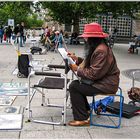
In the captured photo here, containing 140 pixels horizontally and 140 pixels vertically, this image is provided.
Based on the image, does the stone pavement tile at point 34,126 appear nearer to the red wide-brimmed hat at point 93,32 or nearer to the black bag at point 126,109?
the black bag at point 126,109

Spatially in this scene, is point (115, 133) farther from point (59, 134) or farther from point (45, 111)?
point (45, 111)

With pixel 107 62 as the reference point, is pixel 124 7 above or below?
above

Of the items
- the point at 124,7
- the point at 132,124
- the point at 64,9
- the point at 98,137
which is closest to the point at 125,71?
the point at 132,124

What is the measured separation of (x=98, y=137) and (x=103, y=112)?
48.2 inches

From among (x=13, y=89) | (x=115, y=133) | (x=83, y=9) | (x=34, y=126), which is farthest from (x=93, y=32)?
(x=83, y=9)

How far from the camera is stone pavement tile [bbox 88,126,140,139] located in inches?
192

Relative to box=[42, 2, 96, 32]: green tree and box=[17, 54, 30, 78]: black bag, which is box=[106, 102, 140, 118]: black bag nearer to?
box=[17, 54, 30, 78]: black bag

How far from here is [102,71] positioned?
505 centimetres

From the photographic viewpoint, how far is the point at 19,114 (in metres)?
5.77

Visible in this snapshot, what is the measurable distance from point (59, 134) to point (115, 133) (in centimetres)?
85

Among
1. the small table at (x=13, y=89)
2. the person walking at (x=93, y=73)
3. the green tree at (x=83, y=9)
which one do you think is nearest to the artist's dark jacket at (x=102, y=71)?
the person walking at (x=93, y=73)

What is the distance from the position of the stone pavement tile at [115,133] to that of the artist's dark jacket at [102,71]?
0.60 metres

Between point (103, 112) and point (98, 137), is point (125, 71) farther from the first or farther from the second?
point (98, 137)

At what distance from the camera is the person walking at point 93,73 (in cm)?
505
